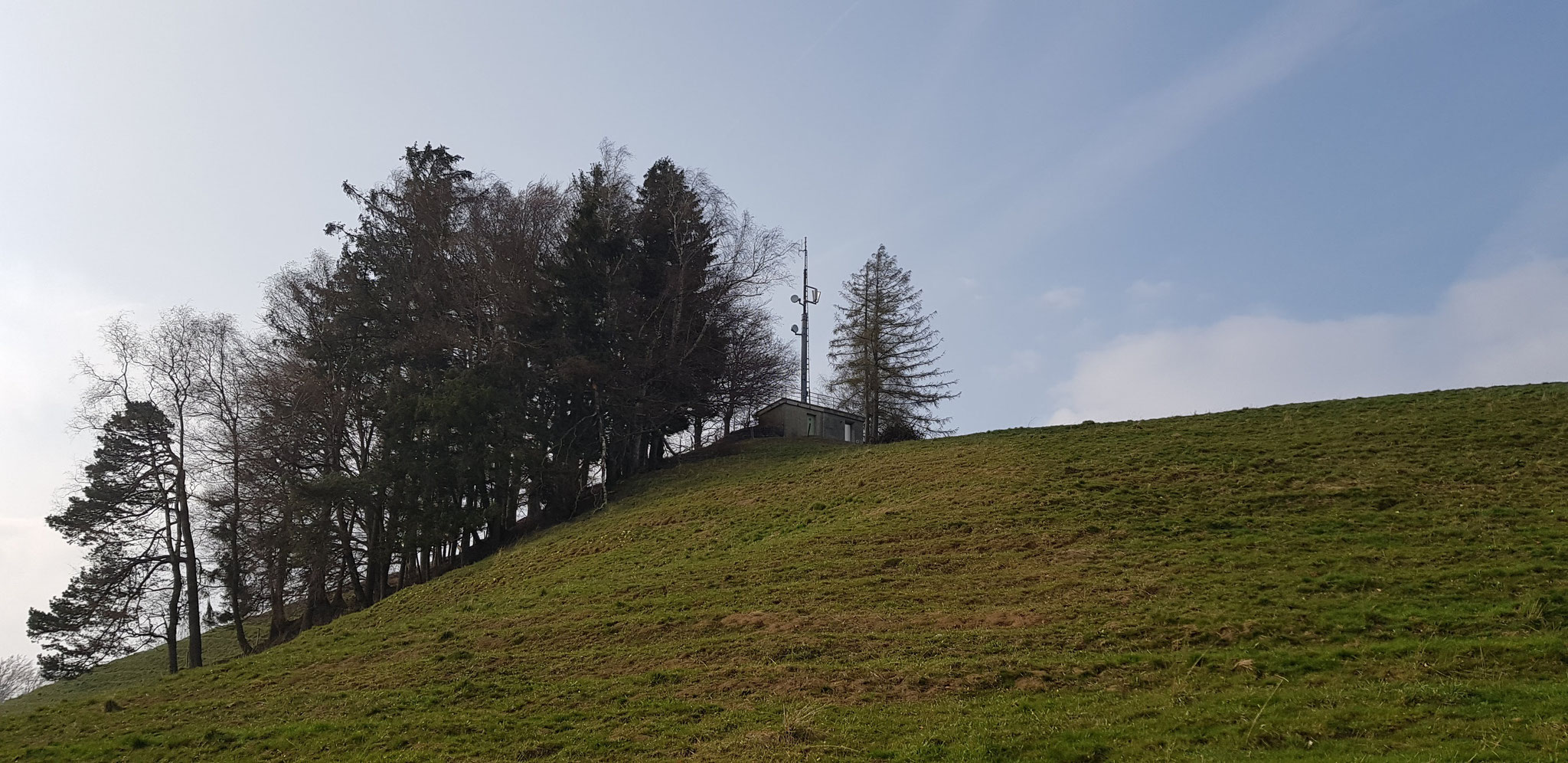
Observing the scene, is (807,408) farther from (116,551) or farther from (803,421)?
(116,551)

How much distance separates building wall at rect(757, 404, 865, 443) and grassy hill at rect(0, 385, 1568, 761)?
20324mm

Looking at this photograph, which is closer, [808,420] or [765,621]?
[765,621]

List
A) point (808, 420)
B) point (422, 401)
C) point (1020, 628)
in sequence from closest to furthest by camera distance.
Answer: point (1020, 628), point (422, 401), point (808, 420)

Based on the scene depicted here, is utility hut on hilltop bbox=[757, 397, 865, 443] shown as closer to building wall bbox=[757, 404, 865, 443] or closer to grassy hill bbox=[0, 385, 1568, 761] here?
building wall bbox=[757, 404, 865, 443]

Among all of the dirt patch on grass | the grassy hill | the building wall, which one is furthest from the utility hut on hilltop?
the dirt patch on grass

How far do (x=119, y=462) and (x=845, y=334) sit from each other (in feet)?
119

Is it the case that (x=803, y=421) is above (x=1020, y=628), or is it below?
above

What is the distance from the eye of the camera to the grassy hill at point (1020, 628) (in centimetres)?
1217

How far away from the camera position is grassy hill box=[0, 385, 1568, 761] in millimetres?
12172

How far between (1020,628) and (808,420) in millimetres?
36132

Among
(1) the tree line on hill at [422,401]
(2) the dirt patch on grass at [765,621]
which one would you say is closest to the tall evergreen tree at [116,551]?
(1) the tree line on hill at [422,401]

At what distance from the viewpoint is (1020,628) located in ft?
55.7

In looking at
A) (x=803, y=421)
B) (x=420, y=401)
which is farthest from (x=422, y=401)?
(x=803, y=421)

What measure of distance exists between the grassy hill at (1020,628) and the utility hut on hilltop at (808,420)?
20404mm
